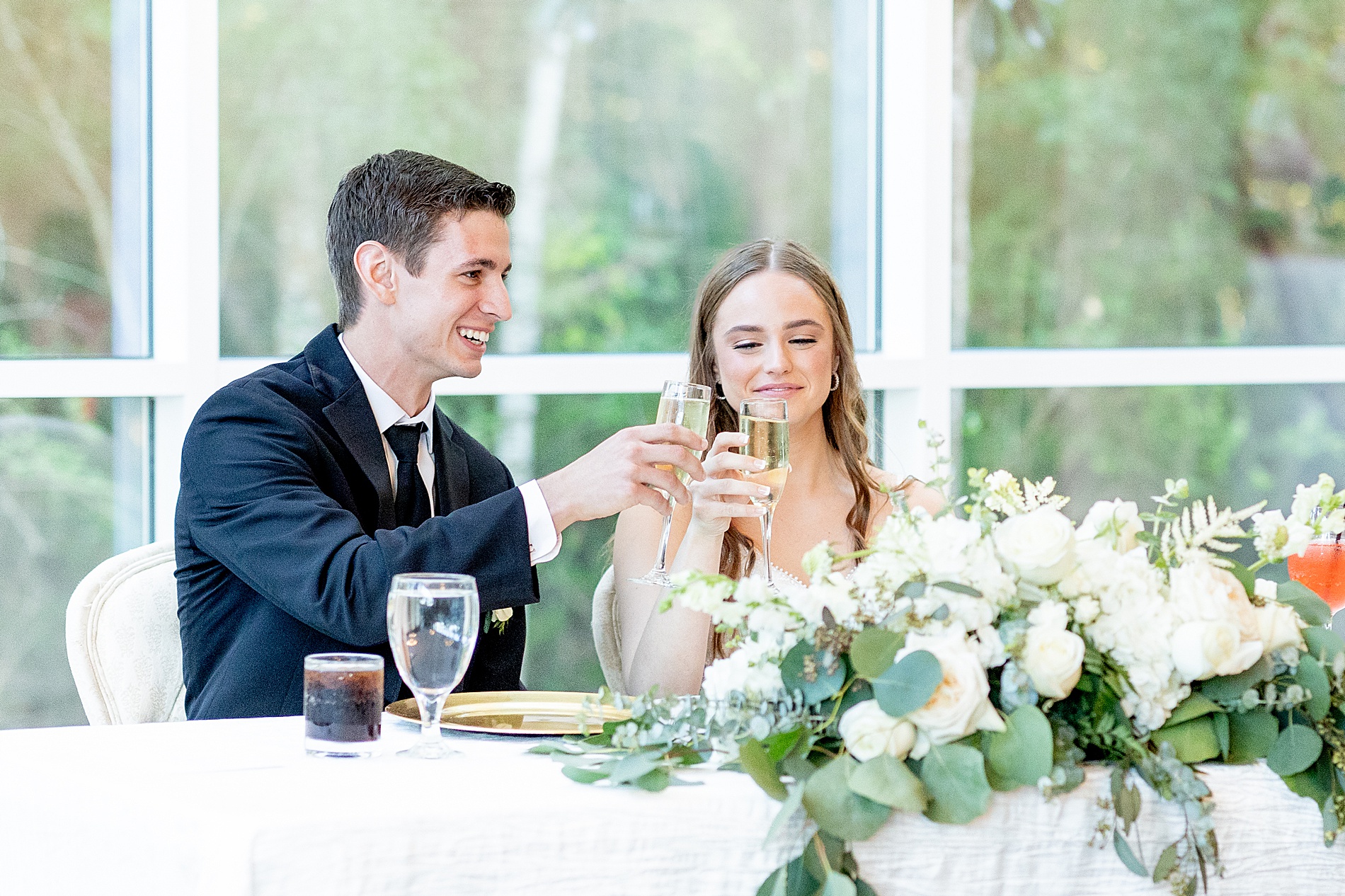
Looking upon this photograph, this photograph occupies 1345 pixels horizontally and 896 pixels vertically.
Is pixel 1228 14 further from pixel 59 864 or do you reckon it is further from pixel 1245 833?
pixel 59 864

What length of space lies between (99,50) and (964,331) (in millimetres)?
2318

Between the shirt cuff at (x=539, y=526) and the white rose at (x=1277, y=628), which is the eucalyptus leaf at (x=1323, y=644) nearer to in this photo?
the white rose at (x=1277, y=628)

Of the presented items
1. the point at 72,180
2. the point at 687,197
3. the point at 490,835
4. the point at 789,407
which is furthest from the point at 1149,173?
the point at 490,835

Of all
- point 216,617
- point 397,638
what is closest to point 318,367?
point 216,617

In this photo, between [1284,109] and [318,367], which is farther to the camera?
[1284,109]

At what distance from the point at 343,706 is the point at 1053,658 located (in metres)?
0.66

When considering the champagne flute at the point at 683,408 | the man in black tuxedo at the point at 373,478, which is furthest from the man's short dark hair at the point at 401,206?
the champagne flute at the point at 683,408

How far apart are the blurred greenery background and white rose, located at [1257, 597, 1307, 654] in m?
2.39

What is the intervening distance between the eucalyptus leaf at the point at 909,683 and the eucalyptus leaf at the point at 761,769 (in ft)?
0.36

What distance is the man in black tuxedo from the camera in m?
1.90

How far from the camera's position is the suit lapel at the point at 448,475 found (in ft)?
7.94

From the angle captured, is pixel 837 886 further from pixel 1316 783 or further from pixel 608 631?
pixel 608 631

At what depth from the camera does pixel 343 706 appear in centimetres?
134

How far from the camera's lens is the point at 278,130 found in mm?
3332
